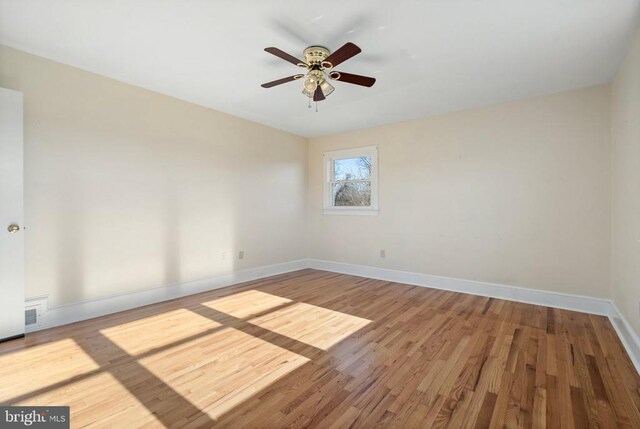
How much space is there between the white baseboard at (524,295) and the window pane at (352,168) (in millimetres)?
1628

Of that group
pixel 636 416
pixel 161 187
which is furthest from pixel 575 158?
pixel 161 187

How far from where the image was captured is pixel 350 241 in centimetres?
522

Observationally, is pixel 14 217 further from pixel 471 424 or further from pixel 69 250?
pixel 471 424

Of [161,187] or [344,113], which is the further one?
[344,113]

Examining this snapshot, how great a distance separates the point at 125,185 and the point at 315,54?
2547mm

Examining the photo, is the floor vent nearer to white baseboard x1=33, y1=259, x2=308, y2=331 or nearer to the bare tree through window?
white baseboard x1=33, y1=259, x2=308, y2=331

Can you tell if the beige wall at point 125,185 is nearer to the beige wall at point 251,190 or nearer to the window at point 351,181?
the beige wall at point 251,190

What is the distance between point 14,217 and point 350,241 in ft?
13.9

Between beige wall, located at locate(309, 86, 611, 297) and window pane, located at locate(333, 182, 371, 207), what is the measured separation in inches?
11.9

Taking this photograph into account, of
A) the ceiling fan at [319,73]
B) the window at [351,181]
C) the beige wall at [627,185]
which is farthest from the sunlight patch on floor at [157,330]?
the beige wall at [627,185]

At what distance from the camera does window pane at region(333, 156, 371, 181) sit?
511cm

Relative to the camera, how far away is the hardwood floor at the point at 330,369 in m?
1.60

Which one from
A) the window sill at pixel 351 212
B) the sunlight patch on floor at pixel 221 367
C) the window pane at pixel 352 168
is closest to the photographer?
the sunlight patch on floor at pixel 221 367

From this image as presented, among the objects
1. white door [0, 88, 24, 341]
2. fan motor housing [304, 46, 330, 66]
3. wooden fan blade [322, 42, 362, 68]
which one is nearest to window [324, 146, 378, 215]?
fan motor housing [304, 46, 330, 66]
